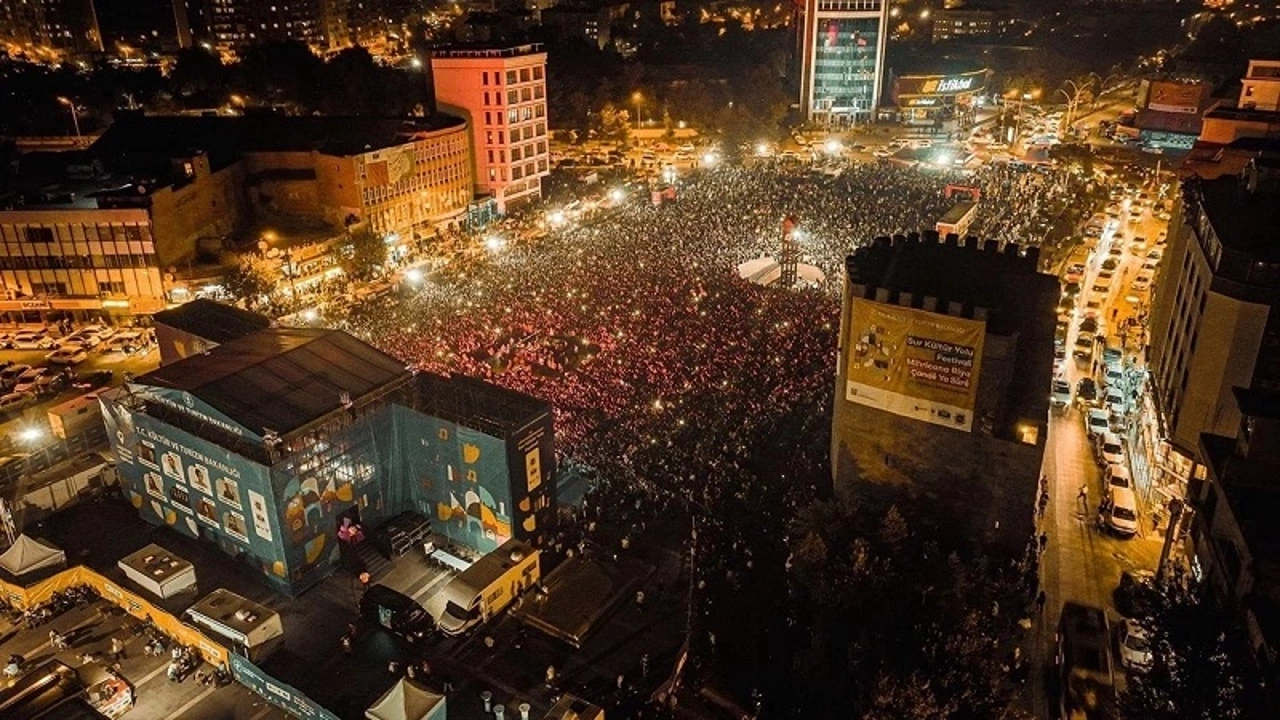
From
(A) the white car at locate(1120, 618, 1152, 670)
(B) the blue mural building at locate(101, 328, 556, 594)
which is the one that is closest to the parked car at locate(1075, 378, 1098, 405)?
(A) the white car at locate(1120, 618, 1152, 670)

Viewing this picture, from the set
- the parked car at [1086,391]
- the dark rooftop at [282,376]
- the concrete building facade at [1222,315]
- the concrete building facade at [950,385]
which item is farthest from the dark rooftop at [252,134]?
the concrete building facade at [1222,315]

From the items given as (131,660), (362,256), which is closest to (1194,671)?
(131,660)

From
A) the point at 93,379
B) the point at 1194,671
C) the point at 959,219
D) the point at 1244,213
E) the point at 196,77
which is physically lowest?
the point at 93,379

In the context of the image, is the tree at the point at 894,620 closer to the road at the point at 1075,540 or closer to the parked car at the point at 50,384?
the road at the point at 1075,540

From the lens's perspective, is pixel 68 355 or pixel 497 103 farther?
pixel 497 103

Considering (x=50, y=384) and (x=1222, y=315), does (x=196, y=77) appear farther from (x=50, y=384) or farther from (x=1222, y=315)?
(x=1222, y=315)

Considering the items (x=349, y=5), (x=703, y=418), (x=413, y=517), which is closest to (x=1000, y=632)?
(x=703, y=418)

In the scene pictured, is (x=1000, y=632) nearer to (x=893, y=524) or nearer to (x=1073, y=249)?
(x=893, y=524)
